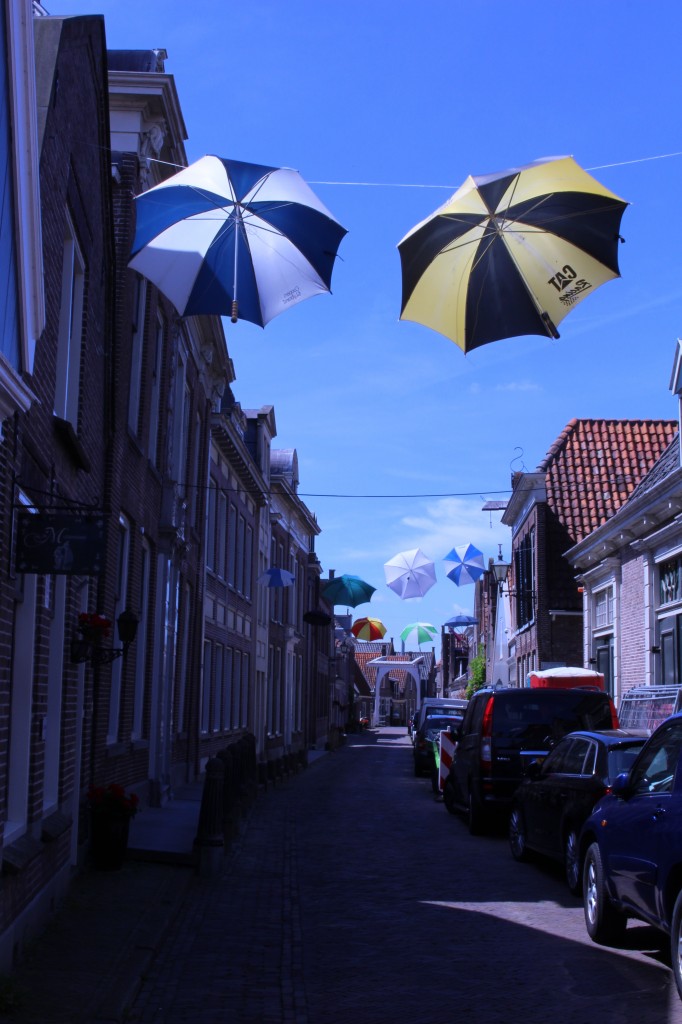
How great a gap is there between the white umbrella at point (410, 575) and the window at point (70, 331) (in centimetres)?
2522

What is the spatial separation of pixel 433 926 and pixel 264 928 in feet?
4.43

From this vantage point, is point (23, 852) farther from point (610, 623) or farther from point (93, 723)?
point (610, 623)

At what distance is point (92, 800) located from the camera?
1173 cm

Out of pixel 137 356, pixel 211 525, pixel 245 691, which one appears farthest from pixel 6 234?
pixel 245 691

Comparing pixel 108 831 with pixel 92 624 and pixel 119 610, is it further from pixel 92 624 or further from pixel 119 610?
pixel 119 610

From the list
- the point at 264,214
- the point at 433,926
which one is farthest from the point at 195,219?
the point at 433,926

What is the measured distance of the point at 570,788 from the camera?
35.0 ft

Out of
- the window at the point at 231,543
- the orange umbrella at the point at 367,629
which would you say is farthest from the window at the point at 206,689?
the orange umbrella at the point at 367,629

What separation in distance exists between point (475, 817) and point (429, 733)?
14068mm

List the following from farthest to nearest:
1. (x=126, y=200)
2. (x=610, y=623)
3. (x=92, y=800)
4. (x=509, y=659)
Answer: (x=509, y=659)
(x=610, y=623)
(x=126, y=200)
(x=92, y=800)

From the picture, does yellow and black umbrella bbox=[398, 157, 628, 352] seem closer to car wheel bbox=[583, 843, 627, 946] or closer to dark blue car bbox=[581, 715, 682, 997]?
dark blue car bbox=[581, 715, 682, 997]

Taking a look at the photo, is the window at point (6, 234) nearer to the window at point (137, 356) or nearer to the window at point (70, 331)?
the window at point (70, 331)

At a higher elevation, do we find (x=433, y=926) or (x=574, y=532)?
(x=574, y=532)

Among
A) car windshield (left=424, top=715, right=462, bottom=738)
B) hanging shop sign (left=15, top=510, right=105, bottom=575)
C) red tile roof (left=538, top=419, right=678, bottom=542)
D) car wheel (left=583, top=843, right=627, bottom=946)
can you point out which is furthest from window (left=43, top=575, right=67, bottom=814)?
red tile roof (left=538, top=419, right=678, bottom=542)
